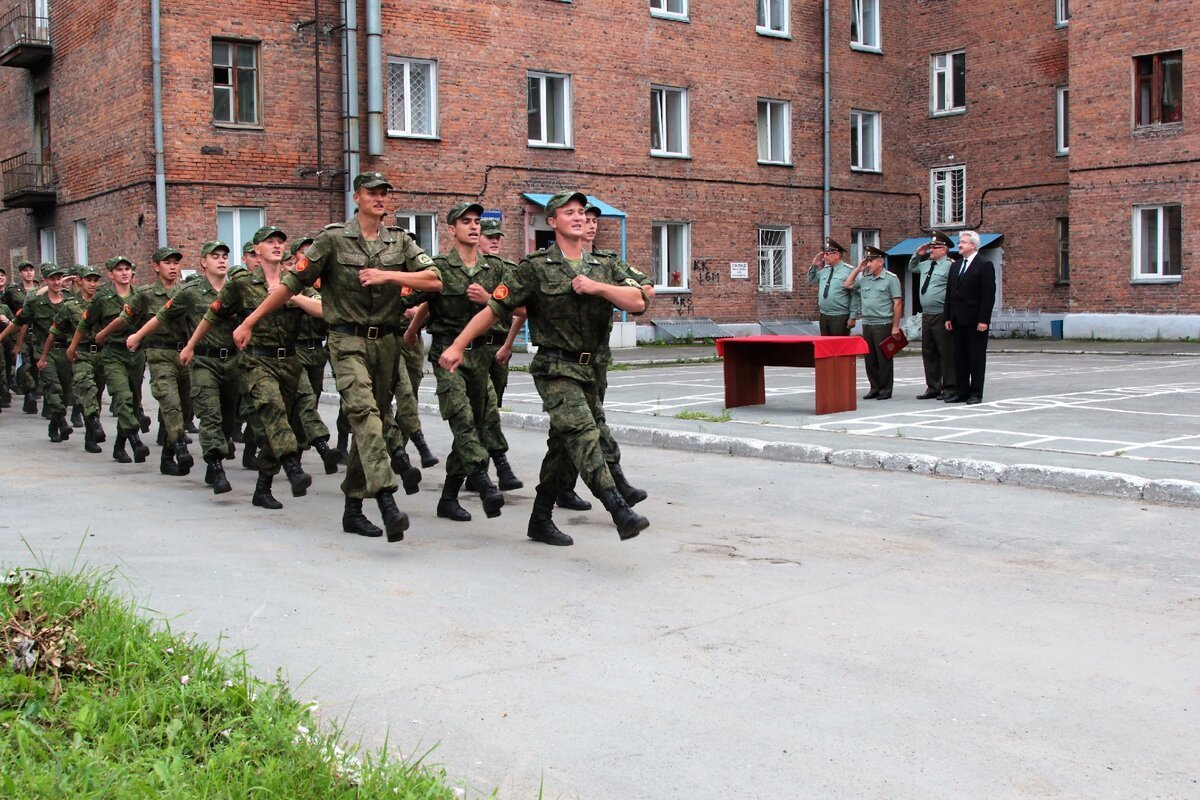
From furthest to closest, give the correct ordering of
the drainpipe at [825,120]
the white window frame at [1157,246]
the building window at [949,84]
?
the building window at [949,84], the drainpipe at [825,120], the white window frame at [1157,246]

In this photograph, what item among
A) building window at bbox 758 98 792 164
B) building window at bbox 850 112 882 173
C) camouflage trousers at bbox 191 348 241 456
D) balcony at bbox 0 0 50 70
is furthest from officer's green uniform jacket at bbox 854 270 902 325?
balcony at bbox 0 0 50 70

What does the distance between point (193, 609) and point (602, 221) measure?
973 inches

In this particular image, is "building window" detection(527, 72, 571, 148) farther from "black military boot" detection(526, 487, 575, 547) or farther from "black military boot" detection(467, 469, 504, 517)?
"black military boot" detection(526, 487, 575, 547)

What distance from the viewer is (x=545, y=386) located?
7656 mm

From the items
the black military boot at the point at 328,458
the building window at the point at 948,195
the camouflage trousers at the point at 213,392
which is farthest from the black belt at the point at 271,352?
the building window at the point at 948,195

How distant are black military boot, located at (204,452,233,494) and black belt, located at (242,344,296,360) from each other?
3.28 ft

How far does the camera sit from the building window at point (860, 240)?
3528 cm

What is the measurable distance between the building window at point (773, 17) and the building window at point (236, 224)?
14.1 metres

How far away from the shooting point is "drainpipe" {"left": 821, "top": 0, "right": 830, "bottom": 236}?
111 feet

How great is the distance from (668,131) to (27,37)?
14.7m

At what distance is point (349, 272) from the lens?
7973mm

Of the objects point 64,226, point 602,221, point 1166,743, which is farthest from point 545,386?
point 64,226

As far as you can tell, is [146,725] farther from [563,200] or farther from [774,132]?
[774,132]

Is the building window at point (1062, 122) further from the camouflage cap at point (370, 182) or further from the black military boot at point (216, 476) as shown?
the camouflage cap at point (370, 182)
